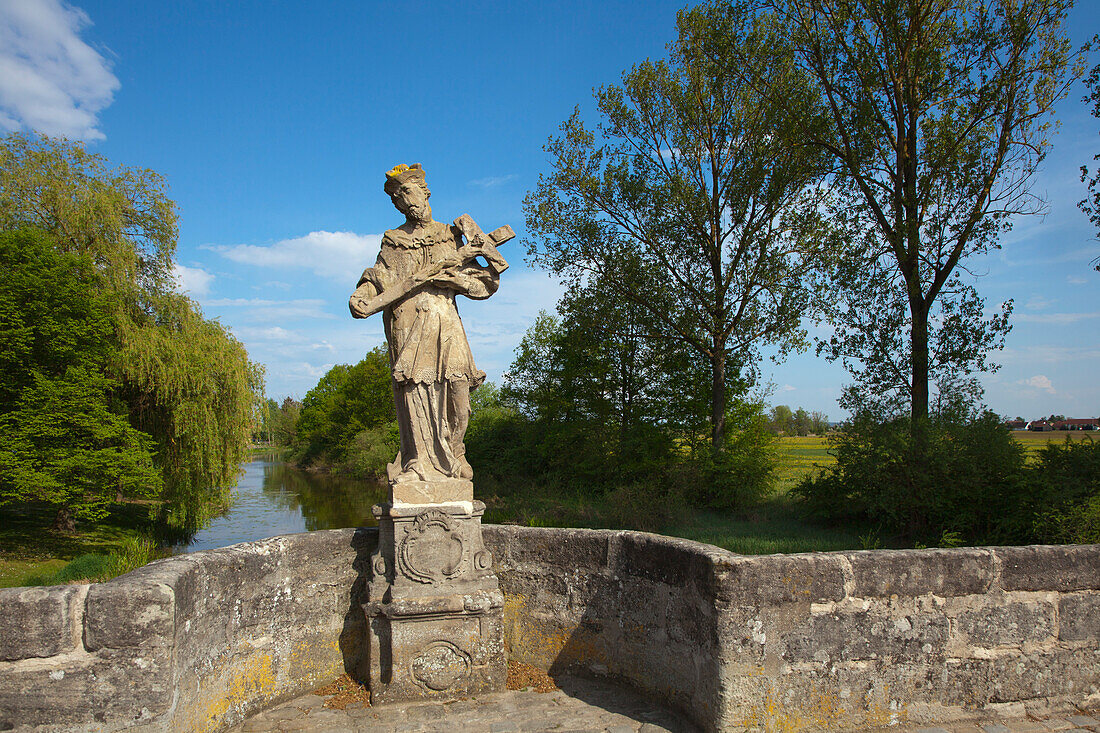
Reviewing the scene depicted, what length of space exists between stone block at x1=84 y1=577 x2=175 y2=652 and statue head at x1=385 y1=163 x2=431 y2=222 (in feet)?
8.69

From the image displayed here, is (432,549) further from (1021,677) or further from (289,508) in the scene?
(289,508)

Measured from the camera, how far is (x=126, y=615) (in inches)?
107

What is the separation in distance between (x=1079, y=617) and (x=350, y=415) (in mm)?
37788

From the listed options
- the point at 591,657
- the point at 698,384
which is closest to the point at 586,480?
the point at 698,384

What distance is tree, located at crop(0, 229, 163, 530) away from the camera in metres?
12.4

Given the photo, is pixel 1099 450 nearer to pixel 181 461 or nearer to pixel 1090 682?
pixel 1090 682

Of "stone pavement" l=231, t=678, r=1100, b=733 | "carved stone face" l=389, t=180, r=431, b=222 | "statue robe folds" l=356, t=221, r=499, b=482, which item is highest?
"carved stone face" l=389, t=180, r=431, b=222

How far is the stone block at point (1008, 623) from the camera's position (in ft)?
10.7

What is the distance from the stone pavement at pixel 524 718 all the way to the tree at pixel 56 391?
1174 centimetres

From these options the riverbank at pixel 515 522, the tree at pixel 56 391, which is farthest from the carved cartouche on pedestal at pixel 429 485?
the tree at pixel 56 391

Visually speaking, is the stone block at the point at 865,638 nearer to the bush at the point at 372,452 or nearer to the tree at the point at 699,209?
the tree at the point at 699,209

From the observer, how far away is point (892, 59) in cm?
1193

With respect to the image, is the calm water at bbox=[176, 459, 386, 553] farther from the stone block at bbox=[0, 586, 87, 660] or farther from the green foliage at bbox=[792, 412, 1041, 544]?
the green foliage at bbox=[792, 412, 1041, 544]

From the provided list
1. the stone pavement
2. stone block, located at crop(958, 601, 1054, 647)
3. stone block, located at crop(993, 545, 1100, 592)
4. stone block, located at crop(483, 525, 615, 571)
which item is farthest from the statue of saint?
stone block, located at crop(993, 545, 1100, 592)
